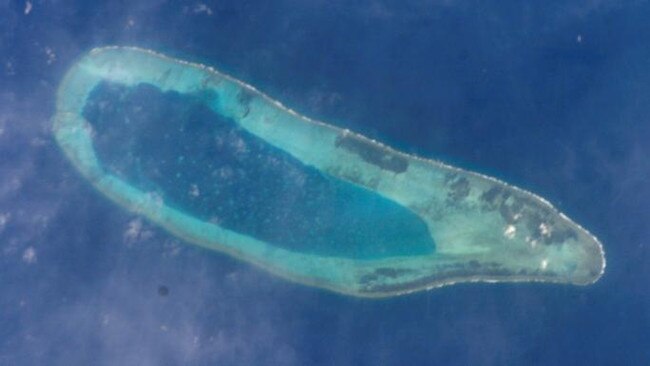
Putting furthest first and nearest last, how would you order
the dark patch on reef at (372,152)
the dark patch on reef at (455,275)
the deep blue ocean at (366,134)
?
1. the dark patch on reef at (372,152)
2. the dark patch on reef at (455,275)
3. the deep blue ocean at (366,134)

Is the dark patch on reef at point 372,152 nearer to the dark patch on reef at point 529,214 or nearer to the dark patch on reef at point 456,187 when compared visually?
the dark patch on reef at point 456,187

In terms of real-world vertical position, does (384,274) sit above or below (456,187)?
below

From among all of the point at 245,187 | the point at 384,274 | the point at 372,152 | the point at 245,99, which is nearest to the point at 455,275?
the point at 384,274

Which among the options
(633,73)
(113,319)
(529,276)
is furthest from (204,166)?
(633,73)

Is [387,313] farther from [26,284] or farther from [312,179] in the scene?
[26,284]

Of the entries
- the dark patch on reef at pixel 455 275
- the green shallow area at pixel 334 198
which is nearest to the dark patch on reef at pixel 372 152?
the green shallow area at pixel 334 198

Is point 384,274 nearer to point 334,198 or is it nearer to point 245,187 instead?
point 334,198
